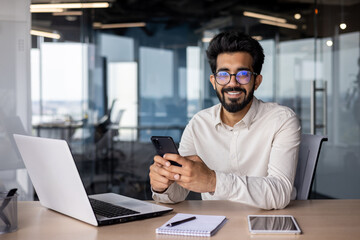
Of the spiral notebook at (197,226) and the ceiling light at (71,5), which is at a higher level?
the ceiling light at (71,5)

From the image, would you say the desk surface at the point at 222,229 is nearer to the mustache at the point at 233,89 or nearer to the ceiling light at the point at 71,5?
the mustache at the point at 233,89

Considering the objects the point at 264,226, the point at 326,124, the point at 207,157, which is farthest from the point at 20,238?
the point at 326,124

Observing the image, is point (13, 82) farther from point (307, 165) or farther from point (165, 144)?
point (307, 165)

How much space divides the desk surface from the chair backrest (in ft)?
1.11

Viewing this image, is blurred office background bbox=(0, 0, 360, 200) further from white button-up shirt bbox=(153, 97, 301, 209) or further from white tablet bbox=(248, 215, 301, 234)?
white tablet bbox=(248, 215, 301, 234)

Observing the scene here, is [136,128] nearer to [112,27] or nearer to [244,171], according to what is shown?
[112,27]

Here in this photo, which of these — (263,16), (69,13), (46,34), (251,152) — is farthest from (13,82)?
(263,16)

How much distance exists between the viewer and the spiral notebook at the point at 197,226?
1415 mm

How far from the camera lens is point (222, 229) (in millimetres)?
1476

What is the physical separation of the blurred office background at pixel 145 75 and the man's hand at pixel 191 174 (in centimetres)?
218

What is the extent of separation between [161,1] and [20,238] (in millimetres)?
4825

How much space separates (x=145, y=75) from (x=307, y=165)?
3780mm

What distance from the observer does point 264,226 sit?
148 cm

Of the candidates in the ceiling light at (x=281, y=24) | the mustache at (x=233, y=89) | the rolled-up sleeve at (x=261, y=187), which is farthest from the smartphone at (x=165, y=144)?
the ceiling light at (x=281, y=24)
